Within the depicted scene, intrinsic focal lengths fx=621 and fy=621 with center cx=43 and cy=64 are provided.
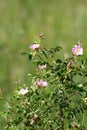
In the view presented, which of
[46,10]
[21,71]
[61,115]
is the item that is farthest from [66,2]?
[61,115]

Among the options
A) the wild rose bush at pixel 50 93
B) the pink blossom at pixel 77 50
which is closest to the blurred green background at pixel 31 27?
the wild rose bush at pixel 50 93

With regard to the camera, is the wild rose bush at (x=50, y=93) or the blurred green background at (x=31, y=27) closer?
the wild rose bush at (x=50, y=93)

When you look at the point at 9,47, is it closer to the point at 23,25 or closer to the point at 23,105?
the point at 23,25

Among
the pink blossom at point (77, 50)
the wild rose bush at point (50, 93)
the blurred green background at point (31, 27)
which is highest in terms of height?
the blurred green background at point (31, 27)

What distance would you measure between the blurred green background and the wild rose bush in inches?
75.6

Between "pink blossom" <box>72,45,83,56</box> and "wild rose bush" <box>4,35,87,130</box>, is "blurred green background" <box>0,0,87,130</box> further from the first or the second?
"pink blossom" <box>72,45,83,56</box>

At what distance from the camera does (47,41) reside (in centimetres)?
631

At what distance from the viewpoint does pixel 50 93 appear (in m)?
3.19

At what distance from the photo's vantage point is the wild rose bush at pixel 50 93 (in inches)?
126

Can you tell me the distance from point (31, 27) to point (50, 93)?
367 centimetres

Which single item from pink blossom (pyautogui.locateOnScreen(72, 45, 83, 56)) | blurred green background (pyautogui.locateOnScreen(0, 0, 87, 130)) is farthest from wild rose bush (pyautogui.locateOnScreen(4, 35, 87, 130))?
blurred green background (pyautogui.locateOnScreen(0, 0, 87, 130))

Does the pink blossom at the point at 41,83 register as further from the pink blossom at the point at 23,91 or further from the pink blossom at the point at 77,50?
the pink blossom at the point at 77,50

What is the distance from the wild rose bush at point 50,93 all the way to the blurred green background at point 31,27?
192 centimetres

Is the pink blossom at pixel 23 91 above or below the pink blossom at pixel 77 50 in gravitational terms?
below
